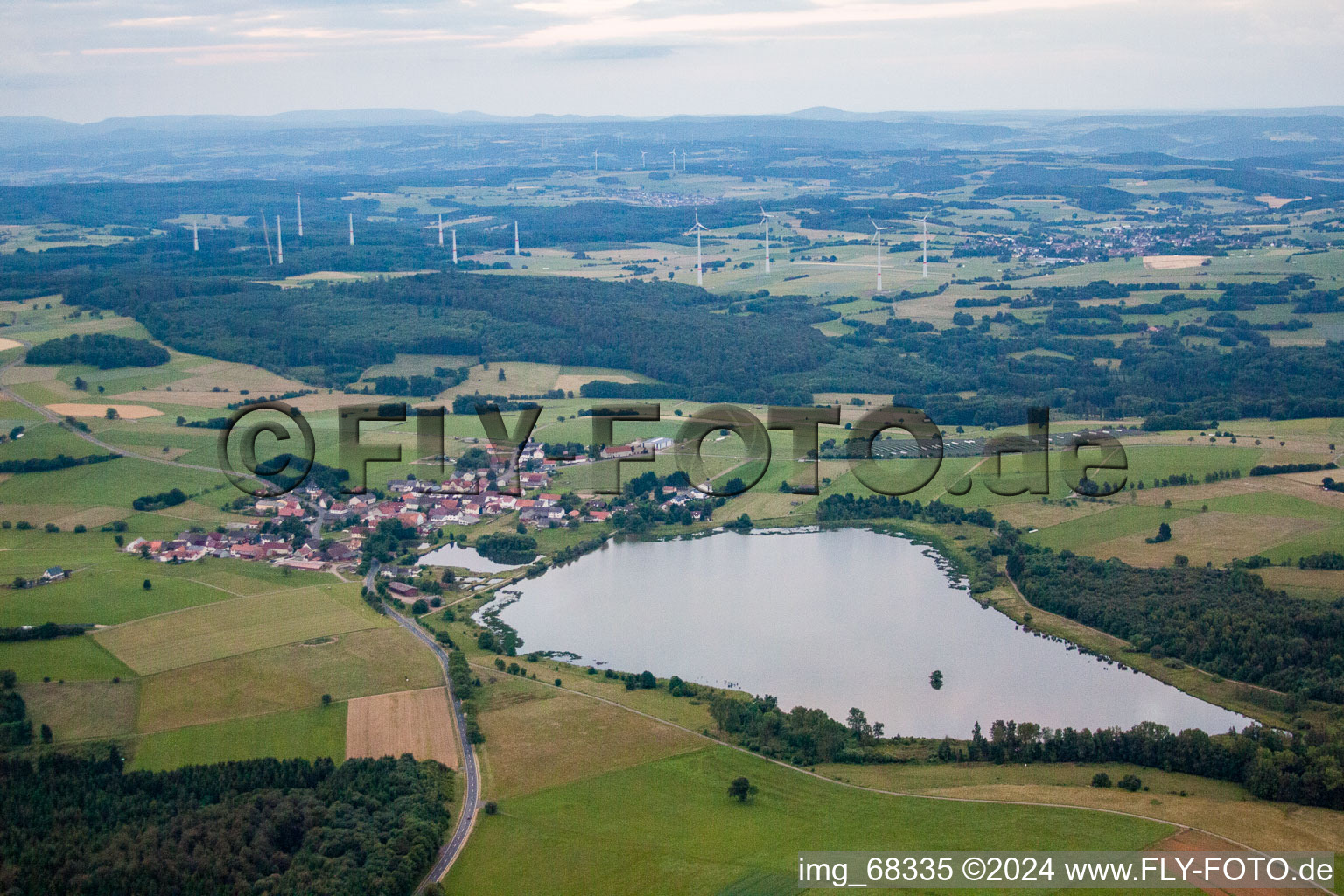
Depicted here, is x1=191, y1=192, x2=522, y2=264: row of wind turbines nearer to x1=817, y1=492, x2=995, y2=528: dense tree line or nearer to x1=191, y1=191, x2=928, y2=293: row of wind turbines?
x1=191, y1=191, x2=928, y2=293: row of wind turbines

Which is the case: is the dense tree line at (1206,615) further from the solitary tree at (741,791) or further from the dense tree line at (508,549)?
the dense tree line at (508,549)

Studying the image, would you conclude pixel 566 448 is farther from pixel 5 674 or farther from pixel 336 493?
pixel 5 674

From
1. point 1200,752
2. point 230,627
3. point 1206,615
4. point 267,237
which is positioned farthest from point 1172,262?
point 230,627

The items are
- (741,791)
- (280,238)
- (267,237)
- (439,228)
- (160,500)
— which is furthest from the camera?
(439,228)

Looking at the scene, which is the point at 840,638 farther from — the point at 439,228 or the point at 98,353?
the point at 439,228

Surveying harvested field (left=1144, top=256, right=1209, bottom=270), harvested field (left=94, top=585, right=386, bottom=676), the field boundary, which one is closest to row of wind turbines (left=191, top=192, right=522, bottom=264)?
harvested field (left=1144, top=256, right=1209, bottom=270)

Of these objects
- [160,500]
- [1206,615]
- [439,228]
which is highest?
[439,228]
